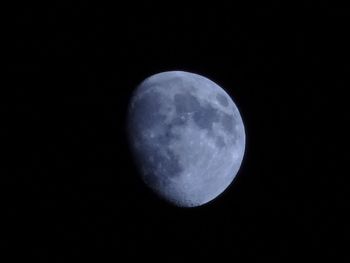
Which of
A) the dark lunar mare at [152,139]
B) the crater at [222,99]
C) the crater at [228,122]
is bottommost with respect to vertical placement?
the dark lunar mare at [152,139]

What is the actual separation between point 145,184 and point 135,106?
0.77m

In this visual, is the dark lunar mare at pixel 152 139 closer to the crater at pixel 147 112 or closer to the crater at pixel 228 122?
the crater at pixel 147 112

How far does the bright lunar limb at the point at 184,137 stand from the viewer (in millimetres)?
2922

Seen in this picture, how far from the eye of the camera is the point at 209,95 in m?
3.13

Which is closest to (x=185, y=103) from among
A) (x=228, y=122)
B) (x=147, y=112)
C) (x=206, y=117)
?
(x=206, y=117)

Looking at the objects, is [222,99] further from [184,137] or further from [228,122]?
[184,137]

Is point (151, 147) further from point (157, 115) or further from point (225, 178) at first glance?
point (225, 178)

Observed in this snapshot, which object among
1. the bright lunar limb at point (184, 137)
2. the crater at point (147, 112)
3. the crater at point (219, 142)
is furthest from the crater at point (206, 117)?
the crater at point (147, 112)

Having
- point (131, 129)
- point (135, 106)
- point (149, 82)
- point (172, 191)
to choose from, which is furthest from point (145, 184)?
point (149, 82)

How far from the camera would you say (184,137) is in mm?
2898

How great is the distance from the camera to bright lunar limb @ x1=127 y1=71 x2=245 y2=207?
9.59 ft

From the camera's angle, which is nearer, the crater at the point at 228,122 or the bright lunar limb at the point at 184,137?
the bright lunar limb at the point at 184,137

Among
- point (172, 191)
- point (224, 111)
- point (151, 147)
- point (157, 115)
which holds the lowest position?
point (172, 191)

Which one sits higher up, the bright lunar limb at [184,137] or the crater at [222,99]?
the crater at [222,99]
